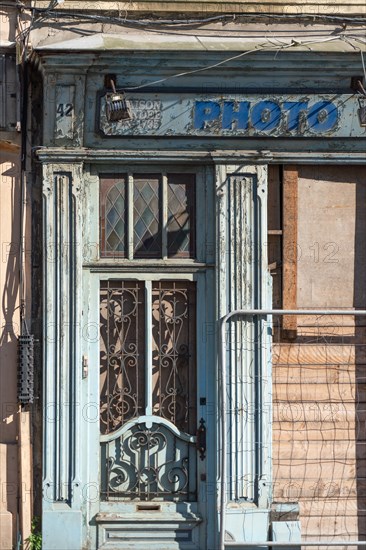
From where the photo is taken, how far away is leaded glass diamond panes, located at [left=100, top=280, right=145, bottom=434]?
8.17 metres

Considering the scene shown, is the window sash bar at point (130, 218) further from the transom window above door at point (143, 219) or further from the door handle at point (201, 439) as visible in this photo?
the door handle at point (201, 439)

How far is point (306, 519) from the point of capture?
818 centimetres

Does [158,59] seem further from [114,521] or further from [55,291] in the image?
[114,521]

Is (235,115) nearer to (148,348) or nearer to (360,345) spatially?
(148,348)

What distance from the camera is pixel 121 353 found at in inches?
322

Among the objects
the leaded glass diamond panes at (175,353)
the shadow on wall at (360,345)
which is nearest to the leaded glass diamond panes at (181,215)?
the leaded glass diamond panes at (175,353)

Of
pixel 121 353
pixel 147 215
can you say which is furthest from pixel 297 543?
pixel 147 215

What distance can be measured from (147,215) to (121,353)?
1.20m

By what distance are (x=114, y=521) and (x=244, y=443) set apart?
4.17 feet

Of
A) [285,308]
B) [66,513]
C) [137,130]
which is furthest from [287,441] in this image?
[137,130]

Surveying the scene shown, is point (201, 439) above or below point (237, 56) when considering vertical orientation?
below

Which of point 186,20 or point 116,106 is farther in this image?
point 186,20

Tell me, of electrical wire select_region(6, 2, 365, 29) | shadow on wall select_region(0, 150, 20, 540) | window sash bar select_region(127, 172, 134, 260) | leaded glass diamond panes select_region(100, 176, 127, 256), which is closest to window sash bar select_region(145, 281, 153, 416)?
window sash bar select_region(127, 172, 134, 260)

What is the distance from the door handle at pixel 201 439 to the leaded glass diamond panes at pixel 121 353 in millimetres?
511
